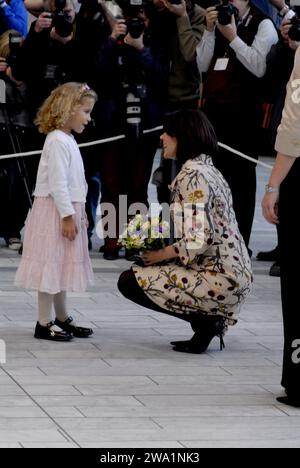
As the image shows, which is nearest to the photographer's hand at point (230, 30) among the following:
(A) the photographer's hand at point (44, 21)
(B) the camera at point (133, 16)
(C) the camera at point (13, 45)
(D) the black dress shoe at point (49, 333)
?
(B) the camera at point (133, 16)

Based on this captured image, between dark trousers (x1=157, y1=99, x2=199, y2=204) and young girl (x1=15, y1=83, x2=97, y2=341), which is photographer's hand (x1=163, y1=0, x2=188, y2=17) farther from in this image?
young girl (x1=15, y1=83, x2=97, y2=341)

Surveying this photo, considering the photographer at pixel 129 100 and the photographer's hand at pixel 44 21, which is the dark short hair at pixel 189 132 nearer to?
the photographer at pixel 129 100

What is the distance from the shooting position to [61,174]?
7.46m

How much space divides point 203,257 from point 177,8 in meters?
3.42

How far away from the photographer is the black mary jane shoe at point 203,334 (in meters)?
7.41

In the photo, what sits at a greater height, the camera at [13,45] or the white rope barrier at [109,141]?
the camera at [13,45]

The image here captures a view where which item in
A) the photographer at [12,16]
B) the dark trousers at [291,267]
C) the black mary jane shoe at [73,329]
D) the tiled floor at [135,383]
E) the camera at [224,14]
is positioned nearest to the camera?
the tiled floor at [135,383]

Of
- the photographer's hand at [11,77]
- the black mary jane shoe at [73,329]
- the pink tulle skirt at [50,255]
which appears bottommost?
the black mary jane shoe at [73,329]

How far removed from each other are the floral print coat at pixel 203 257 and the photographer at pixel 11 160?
11.4 feet

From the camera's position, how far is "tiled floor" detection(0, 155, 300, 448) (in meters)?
5.82

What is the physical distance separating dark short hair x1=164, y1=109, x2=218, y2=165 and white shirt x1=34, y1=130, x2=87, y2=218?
0.59m

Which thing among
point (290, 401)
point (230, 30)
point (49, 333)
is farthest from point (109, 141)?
point (290, 401)

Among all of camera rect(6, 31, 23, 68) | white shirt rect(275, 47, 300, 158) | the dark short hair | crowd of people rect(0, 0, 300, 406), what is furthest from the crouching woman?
camera rect(6, 31, 23, 68)
